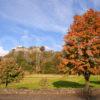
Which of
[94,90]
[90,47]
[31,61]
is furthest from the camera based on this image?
[31,61]

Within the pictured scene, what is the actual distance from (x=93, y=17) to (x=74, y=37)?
6.06 metres

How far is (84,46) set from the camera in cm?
5953

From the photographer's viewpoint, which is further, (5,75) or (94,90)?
(5,75)

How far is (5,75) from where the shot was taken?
208 ft

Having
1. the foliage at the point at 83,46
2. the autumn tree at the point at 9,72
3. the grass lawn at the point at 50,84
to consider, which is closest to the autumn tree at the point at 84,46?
the foliage at the point at 83,46

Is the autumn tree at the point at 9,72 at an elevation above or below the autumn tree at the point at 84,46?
below

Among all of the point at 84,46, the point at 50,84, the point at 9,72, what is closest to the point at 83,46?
the point at 84,46

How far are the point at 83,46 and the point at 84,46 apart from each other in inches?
10.8

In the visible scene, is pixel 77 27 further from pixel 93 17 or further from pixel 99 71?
pixel 99 71

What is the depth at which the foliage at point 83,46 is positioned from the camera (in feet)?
196

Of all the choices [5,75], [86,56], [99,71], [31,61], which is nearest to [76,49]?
[86,56]

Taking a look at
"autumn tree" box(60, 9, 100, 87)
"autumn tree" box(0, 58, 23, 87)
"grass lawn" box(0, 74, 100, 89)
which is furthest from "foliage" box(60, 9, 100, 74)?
"autumn tree" box(0, 58, 23, 87)

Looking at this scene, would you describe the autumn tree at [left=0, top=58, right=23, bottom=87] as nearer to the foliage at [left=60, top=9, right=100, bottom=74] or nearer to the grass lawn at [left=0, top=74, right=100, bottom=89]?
the grass lawn at [left=0, top=74, right=100, bottom=89]

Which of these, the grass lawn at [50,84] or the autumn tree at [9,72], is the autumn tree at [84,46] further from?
the autumn tree at [9,72]
